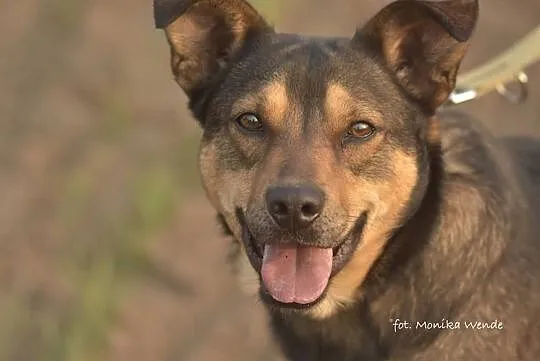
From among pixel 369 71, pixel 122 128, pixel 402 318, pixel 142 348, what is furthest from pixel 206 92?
pixel 122 128

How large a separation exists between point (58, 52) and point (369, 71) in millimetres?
4317

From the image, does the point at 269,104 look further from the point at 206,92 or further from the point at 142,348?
the point at 142,348

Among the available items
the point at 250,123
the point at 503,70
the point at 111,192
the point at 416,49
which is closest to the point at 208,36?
the point at 250,123

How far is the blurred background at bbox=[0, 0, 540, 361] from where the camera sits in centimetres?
650

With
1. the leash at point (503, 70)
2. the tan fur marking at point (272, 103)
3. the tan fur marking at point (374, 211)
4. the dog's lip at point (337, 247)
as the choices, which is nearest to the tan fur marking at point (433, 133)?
the tan fur marking at point (374, 211)

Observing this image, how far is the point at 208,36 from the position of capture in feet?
14.3

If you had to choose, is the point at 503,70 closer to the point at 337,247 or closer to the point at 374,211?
the point at 374,211

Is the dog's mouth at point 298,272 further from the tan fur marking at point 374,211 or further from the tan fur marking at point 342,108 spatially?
the tan fur marking at point 342,108

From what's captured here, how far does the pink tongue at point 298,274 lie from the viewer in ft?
12.9

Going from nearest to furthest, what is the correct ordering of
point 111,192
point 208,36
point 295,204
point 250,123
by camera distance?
1. point 295,204
2. point 250,123
3. point 208,36
4. point 111,192

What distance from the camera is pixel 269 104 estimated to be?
4035mm

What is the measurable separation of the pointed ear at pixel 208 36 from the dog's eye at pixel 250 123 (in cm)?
34

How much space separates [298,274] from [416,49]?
3.11 ft

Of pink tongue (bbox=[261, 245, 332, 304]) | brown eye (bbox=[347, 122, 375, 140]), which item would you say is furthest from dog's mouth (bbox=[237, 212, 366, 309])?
brown eye (bbox=[347, 122, 375, 140])
